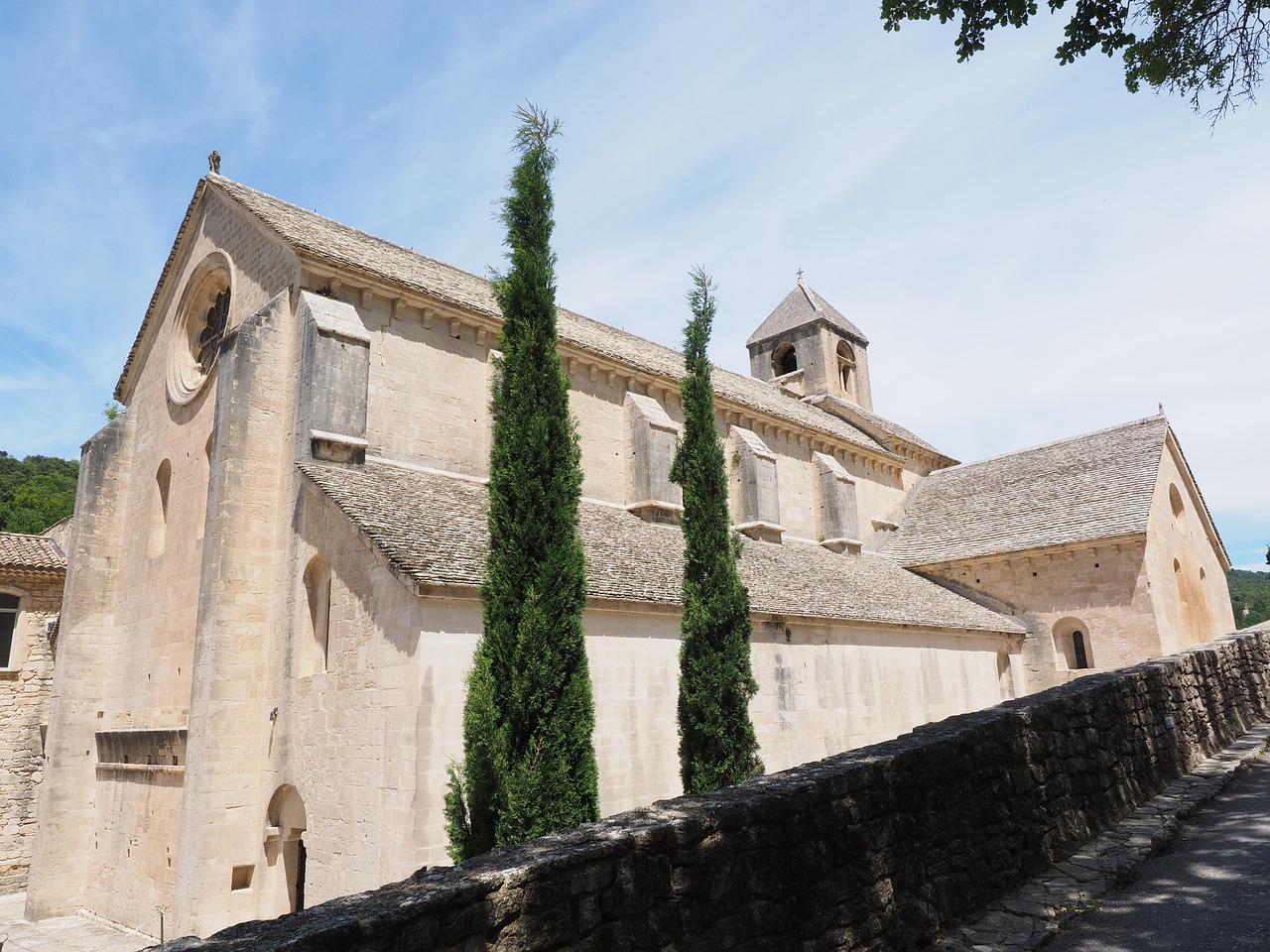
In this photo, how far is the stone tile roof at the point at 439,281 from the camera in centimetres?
1455

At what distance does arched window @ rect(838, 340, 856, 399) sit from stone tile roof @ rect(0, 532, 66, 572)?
2603 cm

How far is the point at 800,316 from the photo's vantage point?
32844 mm

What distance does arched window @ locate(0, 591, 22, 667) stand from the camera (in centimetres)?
1725

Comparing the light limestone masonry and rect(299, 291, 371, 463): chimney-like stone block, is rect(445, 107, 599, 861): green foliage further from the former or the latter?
the light limestone masonry

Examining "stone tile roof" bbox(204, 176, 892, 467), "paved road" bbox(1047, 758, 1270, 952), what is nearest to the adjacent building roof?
"stone tile roof" bbox(204, 176, 892, 467)

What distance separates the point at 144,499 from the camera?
16.2m

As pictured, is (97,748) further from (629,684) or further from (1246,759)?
(1246,759)

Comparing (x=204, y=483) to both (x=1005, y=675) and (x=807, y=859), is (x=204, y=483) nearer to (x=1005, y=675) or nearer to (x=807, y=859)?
(x=807, y=859)

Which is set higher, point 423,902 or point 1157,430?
point 1157,430

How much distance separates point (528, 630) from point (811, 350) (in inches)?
983

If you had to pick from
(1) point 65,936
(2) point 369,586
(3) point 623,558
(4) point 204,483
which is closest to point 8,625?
(4) point 204,483

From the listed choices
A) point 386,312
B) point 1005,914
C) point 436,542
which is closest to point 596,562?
point 436,542

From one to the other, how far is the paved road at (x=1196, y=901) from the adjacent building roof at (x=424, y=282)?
42.5ft

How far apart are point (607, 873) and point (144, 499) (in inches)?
607
